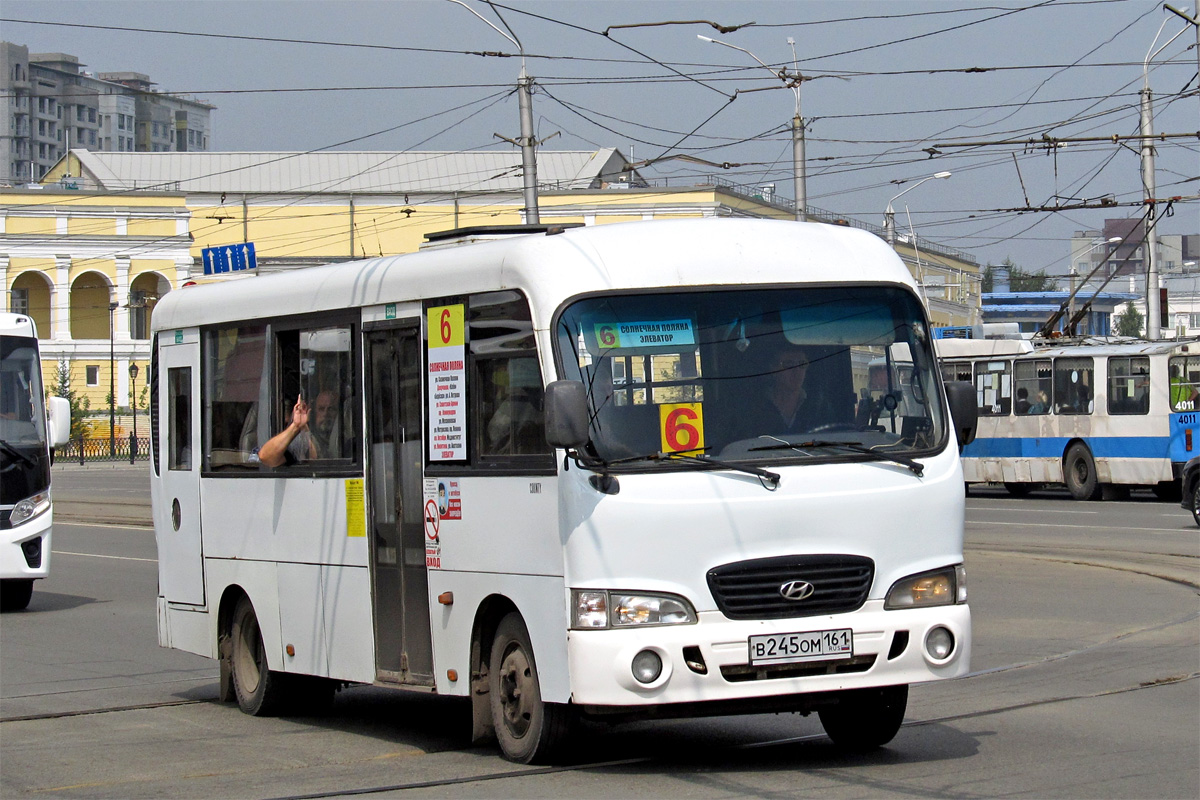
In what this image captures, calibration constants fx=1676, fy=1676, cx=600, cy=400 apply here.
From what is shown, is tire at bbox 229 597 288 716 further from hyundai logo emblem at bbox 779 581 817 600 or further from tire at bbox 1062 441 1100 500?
tire at bbox 1062 441 1100 500

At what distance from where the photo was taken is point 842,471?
24.1 ft

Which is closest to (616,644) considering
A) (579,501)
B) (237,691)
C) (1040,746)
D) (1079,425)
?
(579,501)

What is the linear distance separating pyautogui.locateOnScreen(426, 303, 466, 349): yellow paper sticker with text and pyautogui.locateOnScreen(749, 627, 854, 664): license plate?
2.18 meters

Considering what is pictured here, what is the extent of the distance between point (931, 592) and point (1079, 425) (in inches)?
1023

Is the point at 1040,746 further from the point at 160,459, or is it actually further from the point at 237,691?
the point at 160,459

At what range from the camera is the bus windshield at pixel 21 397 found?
17.4 metres

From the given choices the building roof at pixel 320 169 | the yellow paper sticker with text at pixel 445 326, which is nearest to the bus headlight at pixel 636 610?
the yellow paper sticker with text at pixel 445 326

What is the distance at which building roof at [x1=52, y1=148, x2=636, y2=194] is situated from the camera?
8955 cm

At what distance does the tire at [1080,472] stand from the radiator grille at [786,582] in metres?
26.1

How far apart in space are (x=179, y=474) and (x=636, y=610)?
189 inches

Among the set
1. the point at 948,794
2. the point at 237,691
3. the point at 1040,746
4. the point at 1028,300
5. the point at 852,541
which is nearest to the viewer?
the point at 948,794

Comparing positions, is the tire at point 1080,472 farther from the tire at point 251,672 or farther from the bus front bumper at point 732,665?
the bus front bumper at point 732,665

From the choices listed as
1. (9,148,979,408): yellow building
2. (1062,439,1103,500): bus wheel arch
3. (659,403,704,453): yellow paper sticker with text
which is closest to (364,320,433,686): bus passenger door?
(659,403,704,453): yellow paper sticker with text

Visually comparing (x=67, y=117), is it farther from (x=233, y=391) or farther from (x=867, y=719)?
(x=867, y=719)
